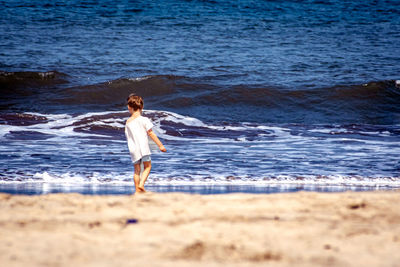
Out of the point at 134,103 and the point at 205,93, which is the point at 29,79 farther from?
the point at 134,103

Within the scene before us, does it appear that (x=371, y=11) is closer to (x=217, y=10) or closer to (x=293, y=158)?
(x=217, y=10)

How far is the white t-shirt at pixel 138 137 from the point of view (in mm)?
5230

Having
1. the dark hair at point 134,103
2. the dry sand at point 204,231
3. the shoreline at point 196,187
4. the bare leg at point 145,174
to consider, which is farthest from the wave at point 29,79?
the dry sand at point 204,231

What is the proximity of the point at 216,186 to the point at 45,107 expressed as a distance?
32.1ft

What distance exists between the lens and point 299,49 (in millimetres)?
20500

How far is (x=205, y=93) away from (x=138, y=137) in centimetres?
1012

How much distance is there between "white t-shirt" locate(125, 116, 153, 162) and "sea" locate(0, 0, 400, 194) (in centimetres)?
Answer: 59

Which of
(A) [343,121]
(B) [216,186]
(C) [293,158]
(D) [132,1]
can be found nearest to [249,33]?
(D) [132,1]

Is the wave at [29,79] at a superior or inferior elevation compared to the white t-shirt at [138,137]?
superior

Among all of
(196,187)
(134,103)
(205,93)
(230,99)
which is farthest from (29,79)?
(196,187)

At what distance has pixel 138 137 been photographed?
5.23 metres

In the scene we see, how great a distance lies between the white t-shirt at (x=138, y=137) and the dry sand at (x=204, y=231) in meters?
1.10

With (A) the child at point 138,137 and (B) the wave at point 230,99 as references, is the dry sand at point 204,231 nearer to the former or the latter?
(A) the child at point 138,137

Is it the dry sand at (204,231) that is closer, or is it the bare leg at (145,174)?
the dry sand at (204,231)
